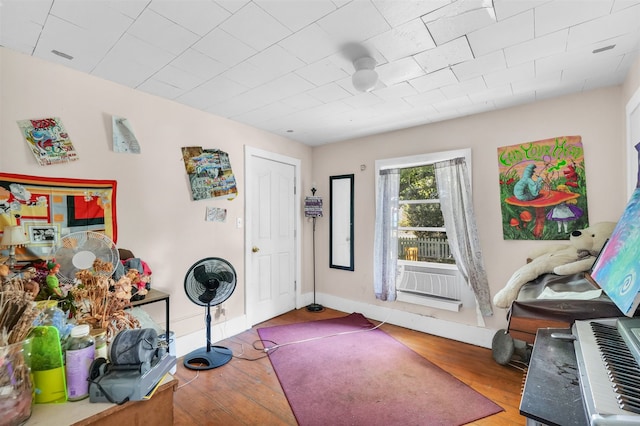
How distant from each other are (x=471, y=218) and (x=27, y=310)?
3248 millimetres

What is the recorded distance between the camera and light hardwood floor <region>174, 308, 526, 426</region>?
193 cm

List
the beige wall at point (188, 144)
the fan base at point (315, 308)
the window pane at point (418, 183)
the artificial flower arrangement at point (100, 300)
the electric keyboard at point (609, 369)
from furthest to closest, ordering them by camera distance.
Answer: the fan base at point (315, 308)
the window pane at point (418, 183)
the beige wall at point (188, 144)
the artificial flower arrangement at point (100, 300)
the electric keyboard at point (609, 369)

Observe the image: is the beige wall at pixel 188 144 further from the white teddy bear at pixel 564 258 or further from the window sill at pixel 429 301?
the white teddy bear at pixel 564 258

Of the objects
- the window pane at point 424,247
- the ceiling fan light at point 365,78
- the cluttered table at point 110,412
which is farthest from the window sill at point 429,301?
the cluttered table at point 110,412

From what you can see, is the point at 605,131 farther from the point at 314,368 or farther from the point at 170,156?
the point at 170,156

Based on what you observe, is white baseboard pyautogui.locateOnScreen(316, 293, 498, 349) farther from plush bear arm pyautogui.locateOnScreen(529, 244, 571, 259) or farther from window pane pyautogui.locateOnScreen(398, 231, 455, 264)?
plush bear arm pyautogui.locateOnScreen(529, 244, 571, 259)

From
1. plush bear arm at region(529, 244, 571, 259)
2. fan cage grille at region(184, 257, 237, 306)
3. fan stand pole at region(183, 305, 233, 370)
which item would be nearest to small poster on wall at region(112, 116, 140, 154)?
fan cage grille at region(184, 257, 237, 306)

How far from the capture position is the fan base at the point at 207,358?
255 centimetres

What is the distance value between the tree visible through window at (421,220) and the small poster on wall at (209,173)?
81.0 inches

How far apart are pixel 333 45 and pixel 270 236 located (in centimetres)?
250

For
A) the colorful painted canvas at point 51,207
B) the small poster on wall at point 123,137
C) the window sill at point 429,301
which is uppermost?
the small poster on wall at point 123,137

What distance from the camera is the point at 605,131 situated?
2.44 metres

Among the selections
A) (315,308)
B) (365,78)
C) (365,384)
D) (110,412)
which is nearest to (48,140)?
(110,412)

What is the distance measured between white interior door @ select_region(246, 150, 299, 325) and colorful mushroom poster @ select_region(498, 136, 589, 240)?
8.34 feet
